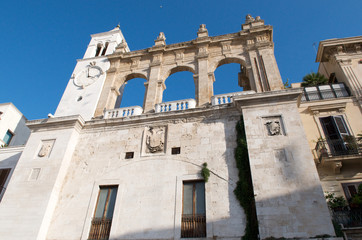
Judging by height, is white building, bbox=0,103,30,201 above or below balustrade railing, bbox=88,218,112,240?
above

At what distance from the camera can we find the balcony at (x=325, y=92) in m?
13.7

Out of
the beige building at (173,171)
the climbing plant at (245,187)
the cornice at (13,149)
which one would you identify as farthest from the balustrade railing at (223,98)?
the cornice at (13,149)

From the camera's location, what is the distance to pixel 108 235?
31.0 ft

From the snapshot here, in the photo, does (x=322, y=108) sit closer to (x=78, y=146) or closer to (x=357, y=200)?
(x=357, y=200)

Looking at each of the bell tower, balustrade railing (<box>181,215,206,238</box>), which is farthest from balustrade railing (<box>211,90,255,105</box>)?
the bell tower

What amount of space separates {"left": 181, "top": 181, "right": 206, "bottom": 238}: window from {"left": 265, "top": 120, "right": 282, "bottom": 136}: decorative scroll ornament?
3.24 metres

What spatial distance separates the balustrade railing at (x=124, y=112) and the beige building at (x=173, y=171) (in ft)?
0.18

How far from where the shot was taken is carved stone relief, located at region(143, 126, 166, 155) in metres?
11.1

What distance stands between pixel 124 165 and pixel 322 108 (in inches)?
378

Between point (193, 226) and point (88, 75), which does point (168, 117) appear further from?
point (88, 75)

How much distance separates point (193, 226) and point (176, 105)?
5645mm

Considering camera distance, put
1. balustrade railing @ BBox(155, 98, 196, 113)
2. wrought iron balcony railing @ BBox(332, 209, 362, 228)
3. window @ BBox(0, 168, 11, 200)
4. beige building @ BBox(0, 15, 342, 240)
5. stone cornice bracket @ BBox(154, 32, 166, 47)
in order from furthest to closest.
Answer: stone cornice bracket @ BBox(154, 32, 166, 47)
window @ BBox(0, 168, 11, 200)
balustrade railing @ BBox(155, 98, 196, 113)
wrought iron balcony railing @ BBox(332, 209, 362, 228)
beige building @ BBox(0, 15, 342, 240)

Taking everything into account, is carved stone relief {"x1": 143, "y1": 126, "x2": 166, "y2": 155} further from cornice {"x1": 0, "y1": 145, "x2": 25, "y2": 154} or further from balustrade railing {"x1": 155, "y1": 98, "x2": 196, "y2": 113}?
cornice {"x1": 0, "y1": 145, "x2": 25, "y2": 154}

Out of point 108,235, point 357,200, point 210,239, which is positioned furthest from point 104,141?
point 357,200
